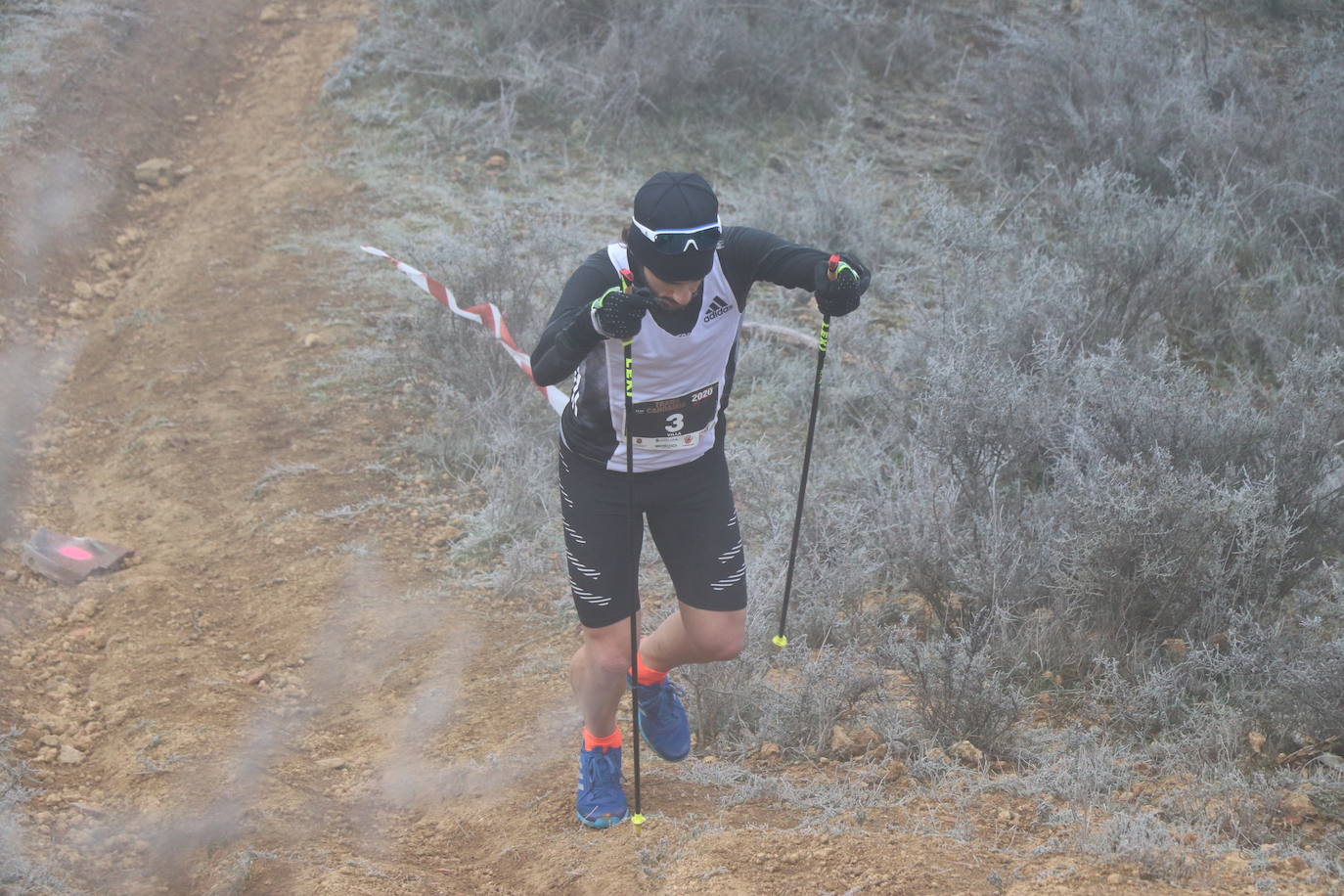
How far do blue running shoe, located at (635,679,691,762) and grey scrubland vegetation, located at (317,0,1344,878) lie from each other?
25cm

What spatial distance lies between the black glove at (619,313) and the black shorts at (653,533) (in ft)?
1.81

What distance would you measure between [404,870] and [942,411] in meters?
3.11

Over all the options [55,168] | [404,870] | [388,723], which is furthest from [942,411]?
[55,168]

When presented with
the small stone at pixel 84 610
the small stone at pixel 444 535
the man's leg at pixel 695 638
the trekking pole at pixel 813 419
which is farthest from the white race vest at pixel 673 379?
the small stone at pixel 84 610

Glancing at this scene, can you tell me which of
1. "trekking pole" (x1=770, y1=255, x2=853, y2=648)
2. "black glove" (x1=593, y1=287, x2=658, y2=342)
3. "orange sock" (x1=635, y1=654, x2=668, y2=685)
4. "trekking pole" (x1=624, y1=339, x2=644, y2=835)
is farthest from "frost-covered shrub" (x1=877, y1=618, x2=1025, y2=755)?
"black glove" (x1=593, y1=287, x2=658, y2=342)

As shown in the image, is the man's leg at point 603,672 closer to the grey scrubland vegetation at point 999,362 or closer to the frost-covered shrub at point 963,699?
the grey scrubland vegetation at point 999,362

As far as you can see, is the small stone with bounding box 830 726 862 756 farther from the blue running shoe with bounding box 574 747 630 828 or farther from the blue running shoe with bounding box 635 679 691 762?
the blue running shoe with bounding box 574 747 630 828

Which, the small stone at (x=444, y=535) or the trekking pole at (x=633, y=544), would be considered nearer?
the trekking pole at (x=633, y=544)

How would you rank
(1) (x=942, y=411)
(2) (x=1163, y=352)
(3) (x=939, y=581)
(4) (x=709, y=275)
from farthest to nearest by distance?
(2) (x=1163, y=352) < (1) (x=942, y=411) < (3) (x=939, y=581) < (4) (x=709, y=275)

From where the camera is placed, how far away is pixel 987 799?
12.0 feet

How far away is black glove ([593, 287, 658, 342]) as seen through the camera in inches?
118

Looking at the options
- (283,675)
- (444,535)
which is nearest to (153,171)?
(444,535)

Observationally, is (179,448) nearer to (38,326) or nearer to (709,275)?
(38,326)

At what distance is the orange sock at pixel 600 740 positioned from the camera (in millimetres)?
3703
